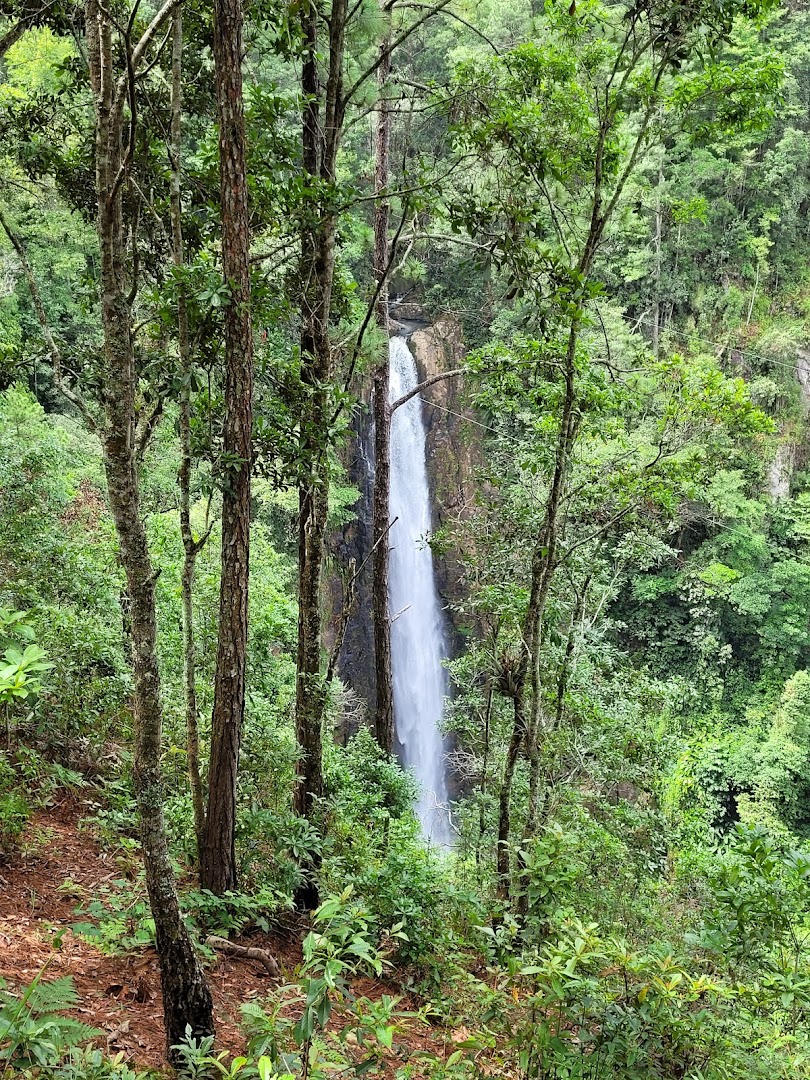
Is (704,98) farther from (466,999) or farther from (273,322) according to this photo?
(466,999)

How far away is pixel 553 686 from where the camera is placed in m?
8.19

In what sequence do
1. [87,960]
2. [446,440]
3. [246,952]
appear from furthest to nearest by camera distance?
1. [446,440]
2. [246,952]
3. [87,960]

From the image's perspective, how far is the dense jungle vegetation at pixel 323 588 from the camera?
100 inches

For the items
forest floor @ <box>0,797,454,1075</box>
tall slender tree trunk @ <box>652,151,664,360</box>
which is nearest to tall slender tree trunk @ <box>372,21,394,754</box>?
forest floor @ <box>0,797,454,1075</box>

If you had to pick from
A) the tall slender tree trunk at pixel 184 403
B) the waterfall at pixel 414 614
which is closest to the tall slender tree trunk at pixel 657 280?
the waterfall at pixel 414 614

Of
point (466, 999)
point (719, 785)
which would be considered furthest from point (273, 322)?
point (719, 785)

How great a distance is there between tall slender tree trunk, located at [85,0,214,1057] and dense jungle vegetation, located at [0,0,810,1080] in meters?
0.01

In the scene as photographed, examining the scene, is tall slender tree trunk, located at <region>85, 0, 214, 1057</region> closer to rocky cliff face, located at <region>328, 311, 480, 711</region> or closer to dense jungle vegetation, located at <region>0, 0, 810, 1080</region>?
dense jungle vegetation, located at <region>0, 0, 810, 1080</region>

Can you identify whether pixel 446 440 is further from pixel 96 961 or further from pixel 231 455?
pixel 96 961

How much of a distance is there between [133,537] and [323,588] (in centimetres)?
375

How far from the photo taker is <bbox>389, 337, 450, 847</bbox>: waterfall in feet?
58.0

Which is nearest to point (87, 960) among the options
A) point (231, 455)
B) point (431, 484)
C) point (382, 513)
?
point (231, 455)

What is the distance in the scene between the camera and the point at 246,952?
3.91 meters

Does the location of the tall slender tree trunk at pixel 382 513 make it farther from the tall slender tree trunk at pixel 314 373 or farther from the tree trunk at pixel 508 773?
the tall slender tree trunk at pixel 314 373
